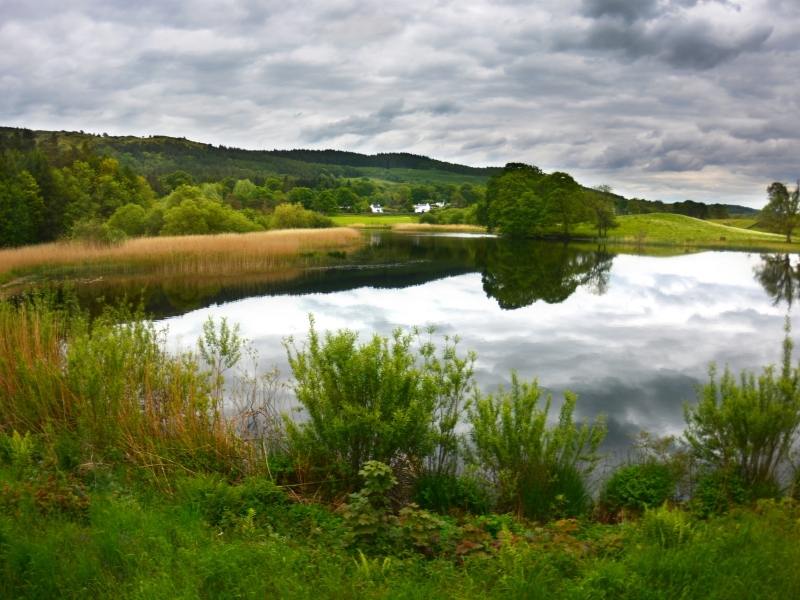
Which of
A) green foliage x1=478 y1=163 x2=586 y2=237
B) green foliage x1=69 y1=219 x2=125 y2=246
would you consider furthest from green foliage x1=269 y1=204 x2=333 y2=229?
green foliage x1=69 y1=219 x2=125 y2=246

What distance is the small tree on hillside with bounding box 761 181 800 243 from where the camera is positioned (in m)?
80.9

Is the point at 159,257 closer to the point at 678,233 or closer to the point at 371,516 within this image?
the point at 371,516

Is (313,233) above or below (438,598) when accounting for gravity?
above

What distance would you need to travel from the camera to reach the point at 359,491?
673 centimetres

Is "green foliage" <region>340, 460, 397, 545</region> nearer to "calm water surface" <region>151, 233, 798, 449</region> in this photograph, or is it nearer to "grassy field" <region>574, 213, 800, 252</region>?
"calm water surface" <region>151, 233, 798, 449</region>

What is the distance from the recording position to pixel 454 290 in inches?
1201

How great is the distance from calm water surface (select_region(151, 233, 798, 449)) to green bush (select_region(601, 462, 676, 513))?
2183 mm

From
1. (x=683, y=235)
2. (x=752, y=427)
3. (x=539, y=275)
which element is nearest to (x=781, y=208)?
(x=683, y=235)

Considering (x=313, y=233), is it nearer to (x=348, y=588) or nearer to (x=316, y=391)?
(x=316, y=391)

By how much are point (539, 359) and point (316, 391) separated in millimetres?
9747

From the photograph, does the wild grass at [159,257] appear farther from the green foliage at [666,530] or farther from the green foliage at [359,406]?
the green foliage at [666,530]

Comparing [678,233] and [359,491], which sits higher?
[678,233]

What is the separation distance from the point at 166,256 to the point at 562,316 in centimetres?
2413

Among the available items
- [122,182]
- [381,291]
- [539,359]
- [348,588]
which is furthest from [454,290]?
[122,182]
